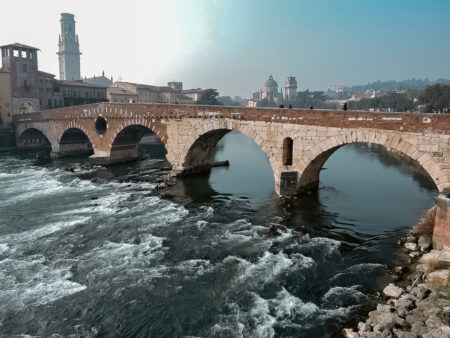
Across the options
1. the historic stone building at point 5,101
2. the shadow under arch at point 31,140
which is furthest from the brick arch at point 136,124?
the historic stone building at point 5,101

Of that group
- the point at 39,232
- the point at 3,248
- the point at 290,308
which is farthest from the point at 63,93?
the point at 290,308

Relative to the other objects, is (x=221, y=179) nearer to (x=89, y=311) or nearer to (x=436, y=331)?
(x=89, y=311)

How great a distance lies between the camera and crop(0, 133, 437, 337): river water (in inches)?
457

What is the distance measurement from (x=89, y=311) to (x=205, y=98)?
82402 mm

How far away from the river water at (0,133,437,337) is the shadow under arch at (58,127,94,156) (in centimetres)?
1426

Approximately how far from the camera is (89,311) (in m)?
12.0

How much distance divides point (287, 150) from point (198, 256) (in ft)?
32.8

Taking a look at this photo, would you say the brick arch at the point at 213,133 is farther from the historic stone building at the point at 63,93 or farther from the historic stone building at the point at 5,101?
the historic stone building at the point at 63,93

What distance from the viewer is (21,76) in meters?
53.1

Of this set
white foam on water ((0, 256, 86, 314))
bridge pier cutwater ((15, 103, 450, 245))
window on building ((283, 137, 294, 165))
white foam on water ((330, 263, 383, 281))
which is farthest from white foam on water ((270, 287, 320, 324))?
window on building ((283, 137, 294, 165))

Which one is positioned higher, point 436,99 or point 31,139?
point 436,99

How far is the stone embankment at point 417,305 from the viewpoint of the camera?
31.7 ft

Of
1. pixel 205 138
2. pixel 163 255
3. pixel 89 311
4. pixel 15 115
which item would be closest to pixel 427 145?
pixel 163 255

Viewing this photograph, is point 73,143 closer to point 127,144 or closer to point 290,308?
point 127,144
